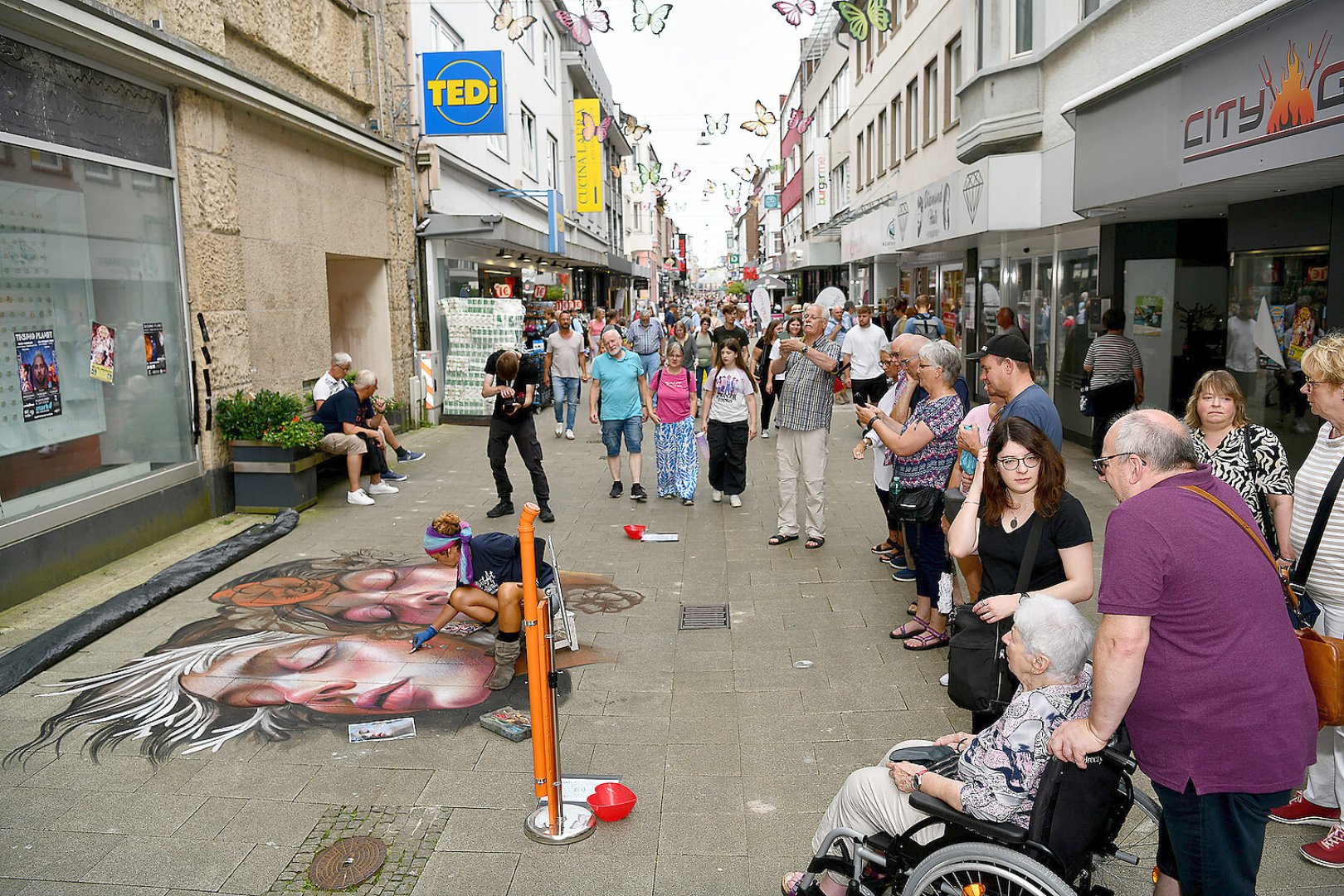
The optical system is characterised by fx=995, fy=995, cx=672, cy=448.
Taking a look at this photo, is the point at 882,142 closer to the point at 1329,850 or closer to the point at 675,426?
the point at 675,426

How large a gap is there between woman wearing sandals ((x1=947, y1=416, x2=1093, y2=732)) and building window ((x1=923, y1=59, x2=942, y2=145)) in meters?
18.1

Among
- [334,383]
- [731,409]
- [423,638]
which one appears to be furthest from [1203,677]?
[334,383]

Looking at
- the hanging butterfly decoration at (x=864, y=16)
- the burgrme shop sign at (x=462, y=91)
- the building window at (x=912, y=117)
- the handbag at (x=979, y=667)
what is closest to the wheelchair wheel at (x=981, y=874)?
the handbag at (x=979, y=667)

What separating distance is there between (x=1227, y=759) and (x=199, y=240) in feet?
30.4

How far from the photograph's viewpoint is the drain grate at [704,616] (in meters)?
6.68

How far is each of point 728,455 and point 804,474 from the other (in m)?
1.57

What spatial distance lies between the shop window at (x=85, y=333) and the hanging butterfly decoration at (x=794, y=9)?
8.14 metres

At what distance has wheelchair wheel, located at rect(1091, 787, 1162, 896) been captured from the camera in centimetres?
361

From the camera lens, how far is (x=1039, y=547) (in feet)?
12.6

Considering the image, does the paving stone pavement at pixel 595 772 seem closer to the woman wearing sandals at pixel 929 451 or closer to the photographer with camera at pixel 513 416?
the woman wearing sandals at pixel 929 451

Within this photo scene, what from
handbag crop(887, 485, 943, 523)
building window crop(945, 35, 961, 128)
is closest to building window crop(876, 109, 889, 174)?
building window crop(945, 35, 961, 128)

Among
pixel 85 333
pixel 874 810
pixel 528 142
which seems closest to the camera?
pixel 874 810

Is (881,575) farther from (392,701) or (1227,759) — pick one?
(1227,759)

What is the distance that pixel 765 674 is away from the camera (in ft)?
19.0
